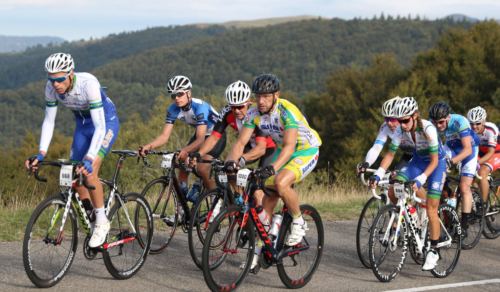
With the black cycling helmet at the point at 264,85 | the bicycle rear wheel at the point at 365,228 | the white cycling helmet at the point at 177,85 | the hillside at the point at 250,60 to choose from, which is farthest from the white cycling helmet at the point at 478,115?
the hillside at the point at 250,60

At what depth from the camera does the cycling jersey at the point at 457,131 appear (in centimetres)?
751

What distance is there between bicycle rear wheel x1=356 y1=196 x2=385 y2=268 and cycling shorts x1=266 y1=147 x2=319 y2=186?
3.43ft

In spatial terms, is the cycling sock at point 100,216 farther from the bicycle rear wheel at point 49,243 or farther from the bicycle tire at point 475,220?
the bicycle tire at point 475,220

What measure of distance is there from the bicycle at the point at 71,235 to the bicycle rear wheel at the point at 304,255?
60.8 inches

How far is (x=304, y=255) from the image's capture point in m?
5.62

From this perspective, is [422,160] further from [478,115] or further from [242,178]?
[242,178]

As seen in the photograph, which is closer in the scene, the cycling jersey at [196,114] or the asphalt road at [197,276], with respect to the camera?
the asphalt road at [197,276]

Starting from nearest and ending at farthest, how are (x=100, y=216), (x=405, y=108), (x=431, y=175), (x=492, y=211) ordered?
(x=100, y=216) → (x=405, y=108) → (x=431, y=175) → (x=492, y=211)

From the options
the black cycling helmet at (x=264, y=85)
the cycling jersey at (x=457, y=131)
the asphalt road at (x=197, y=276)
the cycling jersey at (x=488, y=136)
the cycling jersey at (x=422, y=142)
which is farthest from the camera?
the cycling jersey at (x=488, y=136)

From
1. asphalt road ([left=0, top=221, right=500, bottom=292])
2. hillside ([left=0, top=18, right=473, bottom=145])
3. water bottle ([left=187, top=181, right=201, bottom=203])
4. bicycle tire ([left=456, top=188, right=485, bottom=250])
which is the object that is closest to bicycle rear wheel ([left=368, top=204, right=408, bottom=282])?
asphalt road ([left=0, top=221, right=500, bottom=292])

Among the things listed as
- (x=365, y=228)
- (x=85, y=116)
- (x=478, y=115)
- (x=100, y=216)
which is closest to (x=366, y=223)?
(x=365, y=228)

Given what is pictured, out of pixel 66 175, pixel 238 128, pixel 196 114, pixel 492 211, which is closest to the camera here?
pixel 66 175

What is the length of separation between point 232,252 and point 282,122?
4.78 feet

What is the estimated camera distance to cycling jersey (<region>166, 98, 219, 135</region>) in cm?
686
